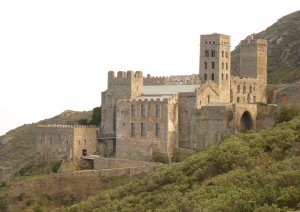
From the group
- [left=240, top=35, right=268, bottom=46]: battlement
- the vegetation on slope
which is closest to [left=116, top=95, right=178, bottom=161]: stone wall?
the vegetation on slope

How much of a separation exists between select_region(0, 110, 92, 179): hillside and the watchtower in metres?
19.8

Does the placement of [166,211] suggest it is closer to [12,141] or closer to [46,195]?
[46,195]

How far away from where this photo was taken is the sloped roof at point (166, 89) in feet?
201

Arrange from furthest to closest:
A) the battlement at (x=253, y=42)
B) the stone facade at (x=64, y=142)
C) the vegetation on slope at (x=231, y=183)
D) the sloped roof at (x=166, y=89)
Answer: the battlement at (x=253, y=42) → the stone facade at (x=64, y=142) → the sloped roof at (x=166, y=89) → the vegetation on slope at (x=231, y=183)

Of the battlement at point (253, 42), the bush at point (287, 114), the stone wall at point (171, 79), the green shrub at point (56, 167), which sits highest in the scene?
the battlement at point (253, 42)

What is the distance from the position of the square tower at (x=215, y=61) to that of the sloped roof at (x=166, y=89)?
408cm

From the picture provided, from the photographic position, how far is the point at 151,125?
196 feet

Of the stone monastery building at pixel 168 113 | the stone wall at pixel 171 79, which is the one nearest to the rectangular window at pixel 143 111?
the stone monastery building at pixel 168 113

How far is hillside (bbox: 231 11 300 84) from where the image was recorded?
97.3 m

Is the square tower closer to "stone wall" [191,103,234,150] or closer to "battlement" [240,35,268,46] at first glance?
"stone wall" [191,103,234,150]

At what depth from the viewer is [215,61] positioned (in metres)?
66.1

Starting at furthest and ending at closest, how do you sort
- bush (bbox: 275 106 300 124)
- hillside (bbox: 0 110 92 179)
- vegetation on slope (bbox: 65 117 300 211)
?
hillside (bbox: 0 110 92 179), bush (bbox: 275 106 300 124), vegetation on slope (bbox: 65 117 300 211)

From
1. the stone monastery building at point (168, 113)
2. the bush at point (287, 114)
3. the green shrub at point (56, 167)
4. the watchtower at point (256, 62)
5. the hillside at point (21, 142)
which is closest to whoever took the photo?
the bush at point (287, 114)

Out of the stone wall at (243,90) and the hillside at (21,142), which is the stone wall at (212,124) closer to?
the stone wall at (243,90)
